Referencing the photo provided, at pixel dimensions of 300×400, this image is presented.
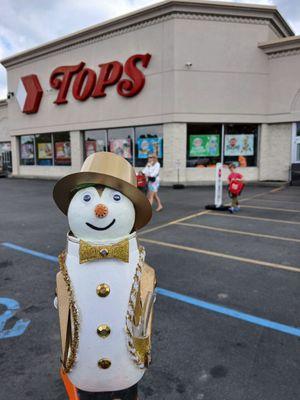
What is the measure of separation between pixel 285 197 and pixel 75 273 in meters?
11.9

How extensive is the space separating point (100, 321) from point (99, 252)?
0.38m

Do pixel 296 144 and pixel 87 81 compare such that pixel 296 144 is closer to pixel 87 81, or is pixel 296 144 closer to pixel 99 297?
pixel 87 81

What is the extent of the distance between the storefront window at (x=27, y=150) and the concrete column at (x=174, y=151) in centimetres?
1084

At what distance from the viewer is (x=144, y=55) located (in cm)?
1585

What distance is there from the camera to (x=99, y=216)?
5.81ft

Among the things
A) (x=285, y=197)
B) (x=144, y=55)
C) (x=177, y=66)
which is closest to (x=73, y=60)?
(x=144, y=55)

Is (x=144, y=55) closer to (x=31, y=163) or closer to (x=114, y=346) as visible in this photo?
(x=31, y=163)

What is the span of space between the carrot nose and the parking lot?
5.05 feet

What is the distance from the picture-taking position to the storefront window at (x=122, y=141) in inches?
692

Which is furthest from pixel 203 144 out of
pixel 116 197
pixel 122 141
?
pixel 116 197

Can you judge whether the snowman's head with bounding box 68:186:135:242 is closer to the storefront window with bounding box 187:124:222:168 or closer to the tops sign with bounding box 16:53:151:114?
the storefront window with bounding box 187:124:222:168

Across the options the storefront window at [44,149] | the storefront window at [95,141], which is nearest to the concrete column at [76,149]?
the storefront window at [95,141]

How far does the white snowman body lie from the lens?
1.81 meters

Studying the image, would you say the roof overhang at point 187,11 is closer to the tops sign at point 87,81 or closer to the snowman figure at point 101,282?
the tops sign at point 87,81
